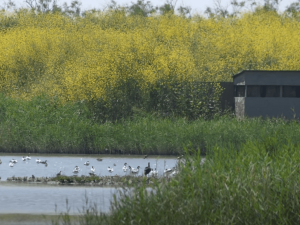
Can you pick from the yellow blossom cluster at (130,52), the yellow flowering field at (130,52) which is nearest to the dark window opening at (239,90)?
the yellow flowering field at (130,52)

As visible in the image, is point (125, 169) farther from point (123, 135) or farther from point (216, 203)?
point (216, 203)

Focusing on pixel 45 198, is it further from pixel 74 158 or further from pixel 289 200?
pixel 74 158

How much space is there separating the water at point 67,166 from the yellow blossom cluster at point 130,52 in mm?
9739

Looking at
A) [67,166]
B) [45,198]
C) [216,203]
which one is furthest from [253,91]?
[216,203]

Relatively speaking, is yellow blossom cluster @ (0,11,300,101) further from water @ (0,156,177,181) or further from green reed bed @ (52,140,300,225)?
green reed bed @ (52,140,300,225)

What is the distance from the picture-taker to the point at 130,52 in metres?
35.5

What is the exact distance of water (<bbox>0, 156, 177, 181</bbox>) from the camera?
1947cm

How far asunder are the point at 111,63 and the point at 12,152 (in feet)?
30.2

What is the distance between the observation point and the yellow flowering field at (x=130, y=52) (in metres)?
33.7

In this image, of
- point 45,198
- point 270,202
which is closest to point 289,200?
point 270,202

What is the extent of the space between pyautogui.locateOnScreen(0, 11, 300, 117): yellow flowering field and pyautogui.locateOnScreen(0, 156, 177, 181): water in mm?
9666

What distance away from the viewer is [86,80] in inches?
1339

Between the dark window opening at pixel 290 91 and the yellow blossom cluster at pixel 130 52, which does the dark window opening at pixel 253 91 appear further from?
the yellow blossom cluster at pixel 130 52

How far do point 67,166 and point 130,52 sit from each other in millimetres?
15231
